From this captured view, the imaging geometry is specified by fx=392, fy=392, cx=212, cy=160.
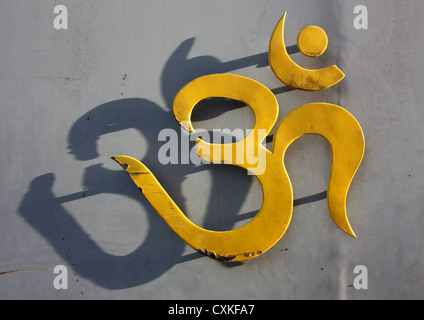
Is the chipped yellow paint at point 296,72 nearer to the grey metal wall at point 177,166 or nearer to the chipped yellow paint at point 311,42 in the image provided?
the chipped yellow paint at point 311,42

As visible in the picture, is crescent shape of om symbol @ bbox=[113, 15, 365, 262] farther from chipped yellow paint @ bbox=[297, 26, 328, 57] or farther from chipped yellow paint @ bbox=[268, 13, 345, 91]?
chipped yellow paint @ bbox=[297, 26, 328, 57]

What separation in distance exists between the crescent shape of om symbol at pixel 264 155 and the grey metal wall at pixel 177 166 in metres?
0.15

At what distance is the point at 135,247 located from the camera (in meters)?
3.40

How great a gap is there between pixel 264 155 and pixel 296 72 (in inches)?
29.1

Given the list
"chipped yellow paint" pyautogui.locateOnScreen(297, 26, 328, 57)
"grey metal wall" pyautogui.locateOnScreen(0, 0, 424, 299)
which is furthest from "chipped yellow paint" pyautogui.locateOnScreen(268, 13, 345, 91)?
"grey metal wall" pyautogui.locateOnScreen(0, 0, 424, 299)

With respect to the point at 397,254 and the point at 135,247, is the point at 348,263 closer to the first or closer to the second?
the point at 397,254

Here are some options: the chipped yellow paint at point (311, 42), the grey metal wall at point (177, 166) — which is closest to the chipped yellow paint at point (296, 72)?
the chipped yellow paint at point (311, 42)

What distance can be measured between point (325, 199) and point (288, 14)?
1622mm

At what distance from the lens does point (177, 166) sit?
3.37m

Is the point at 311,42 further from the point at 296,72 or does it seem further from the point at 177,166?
the point at 177,166

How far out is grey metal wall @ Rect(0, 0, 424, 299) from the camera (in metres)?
3.35

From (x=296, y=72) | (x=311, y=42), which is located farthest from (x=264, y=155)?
(x=311, y=42)

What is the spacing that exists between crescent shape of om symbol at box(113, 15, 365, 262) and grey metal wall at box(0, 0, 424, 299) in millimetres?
147

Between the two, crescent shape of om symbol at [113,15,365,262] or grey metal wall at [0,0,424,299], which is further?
grey metal wall at [0,0,424,299]
